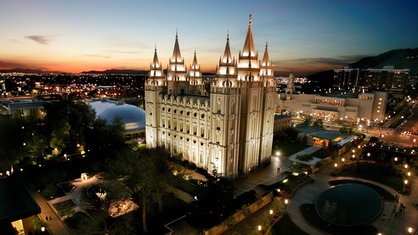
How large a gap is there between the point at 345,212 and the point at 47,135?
51.9m

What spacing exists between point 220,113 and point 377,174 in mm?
30802

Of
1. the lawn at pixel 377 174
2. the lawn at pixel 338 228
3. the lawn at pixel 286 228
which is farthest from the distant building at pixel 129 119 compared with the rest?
the lawn at pixel 377 174

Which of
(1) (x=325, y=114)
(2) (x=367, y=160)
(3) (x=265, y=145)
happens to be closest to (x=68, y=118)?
(3) (x=265, y=145)

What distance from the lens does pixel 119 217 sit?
102 ft

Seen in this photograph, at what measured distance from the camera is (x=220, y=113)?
39500mm

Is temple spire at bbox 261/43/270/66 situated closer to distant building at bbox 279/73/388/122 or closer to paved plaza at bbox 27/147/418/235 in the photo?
paved plaza at bbox 27/147/418/235

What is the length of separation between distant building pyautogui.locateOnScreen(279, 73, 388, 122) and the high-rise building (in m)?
51.1

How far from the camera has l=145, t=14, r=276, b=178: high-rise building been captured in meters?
39.9

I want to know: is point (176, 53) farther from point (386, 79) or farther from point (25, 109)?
point (386, 79)

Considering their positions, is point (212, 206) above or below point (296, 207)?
above

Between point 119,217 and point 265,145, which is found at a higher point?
point 265,145

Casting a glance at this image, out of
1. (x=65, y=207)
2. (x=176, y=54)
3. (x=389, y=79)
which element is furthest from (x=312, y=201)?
(x=389, y=79)

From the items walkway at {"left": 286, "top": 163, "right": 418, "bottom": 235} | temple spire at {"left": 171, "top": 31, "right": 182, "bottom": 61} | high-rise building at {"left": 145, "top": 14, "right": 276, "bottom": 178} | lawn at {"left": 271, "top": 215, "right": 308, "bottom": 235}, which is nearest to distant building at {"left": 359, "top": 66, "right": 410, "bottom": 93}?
walkway at {"left": 286, "top": 163, "right": 418, "bottom": 235}

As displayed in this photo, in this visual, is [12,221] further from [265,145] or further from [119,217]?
[265,145]
